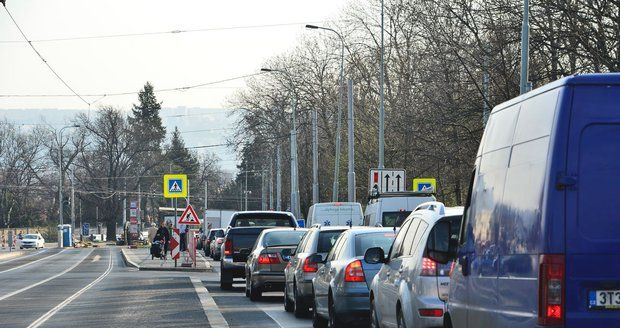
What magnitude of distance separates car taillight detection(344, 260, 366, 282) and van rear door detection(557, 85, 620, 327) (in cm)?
844

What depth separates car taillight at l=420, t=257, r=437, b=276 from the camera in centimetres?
1169

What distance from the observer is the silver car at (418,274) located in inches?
456

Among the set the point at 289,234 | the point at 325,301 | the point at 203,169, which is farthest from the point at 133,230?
the point at 325,301

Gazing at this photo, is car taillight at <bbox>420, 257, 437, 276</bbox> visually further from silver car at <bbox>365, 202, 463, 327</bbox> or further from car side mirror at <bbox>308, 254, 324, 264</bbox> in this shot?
car side mirror at <bbox>308, 254, 324, 264</bbox>

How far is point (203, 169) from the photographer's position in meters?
178

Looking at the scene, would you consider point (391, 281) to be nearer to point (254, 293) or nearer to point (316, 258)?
point (316, 258)

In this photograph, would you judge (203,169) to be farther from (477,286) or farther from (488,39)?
(477,286)

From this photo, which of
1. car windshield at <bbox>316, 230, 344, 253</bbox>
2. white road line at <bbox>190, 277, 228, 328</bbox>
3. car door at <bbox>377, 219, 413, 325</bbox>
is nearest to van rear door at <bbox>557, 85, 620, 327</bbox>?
car door at <bbox>377, 219, 413, 325</bbox>

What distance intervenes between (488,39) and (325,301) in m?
21.8

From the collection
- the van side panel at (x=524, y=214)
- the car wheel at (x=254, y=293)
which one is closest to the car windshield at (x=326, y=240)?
the car wheel at (x=254, y=293)

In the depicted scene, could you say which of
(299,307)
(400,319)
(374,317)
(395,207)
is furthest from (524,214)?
(395,207)

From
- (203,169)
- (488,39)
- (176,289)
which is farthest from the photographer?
(203,169)

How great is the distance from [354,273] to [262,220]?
60.6 feet

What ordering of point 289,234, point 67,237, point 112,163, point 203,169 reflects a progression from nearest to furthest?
1. point 289,234
2. point 67,237
3. point 112,163
4. point 203,169
